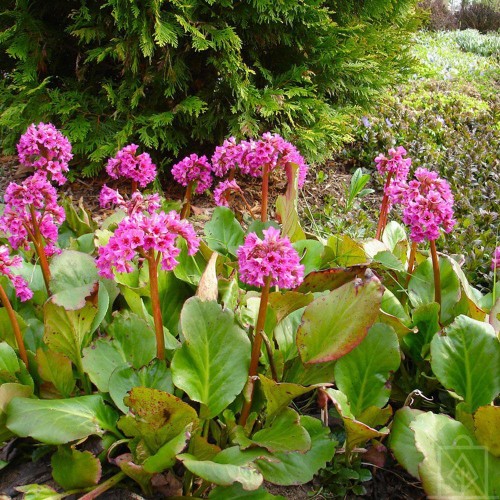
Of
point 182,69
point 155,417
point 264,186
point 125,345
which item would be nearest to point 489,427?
point 155,417

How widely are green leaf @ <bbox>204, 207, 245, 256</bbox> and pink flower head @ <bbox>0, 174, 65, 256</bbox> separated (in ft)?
2.30

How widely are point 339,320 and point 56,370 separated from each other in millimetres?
916

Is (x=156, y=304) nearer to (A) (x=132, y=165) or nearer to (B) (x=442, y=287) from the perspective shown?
(A) (x=132, y=165)

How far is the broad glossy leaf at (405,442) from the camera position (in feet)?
5.02

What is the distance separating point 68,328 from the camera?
1.76 metres

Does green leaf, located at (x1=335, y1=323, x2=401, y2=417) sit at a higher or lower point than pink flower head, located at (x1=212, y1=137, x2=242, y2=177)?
lower

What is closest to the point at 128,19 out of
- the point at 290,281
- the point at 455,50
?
the point at 290,281

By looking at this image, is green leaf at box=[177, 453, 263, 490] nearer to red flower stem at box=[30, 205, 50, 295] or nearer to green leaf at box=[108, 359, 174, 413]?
green leaf at box=[108, 359, 174, 413]

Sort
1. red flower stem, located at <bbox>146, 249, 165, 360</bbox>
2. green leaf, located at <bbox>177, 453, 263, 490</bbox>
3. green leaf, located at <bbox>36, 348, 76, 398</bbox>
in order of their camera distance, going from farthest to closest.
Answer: green leaf, located at <bbox>36, 348, 76, 398</bbox>
red flower stem, located at <bbox>146, 249, 165, 360</bbox>
green leaf, located at <bbox>177, 453, 263, 490</bbox>

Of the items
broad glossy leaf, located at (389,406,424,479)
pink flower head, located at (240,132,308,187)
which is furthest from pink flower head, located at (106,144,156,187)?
broad glossy leaf, located at (389,406,424,479)

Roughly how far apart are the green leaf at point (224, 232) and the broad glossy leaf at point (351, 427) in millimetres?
1037

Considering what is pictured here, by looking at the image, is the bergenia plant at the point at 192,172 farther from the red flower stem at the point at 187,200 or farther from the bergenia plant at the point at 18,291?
the bergenia plant at the point at 18,291

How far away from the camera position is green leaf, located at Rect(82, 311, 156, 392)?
176 cm

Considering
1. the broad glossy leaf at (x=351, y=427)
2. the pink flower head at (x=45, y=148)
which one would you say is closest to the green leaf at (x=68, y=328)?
the pink flower head at (x=45, y=148)
